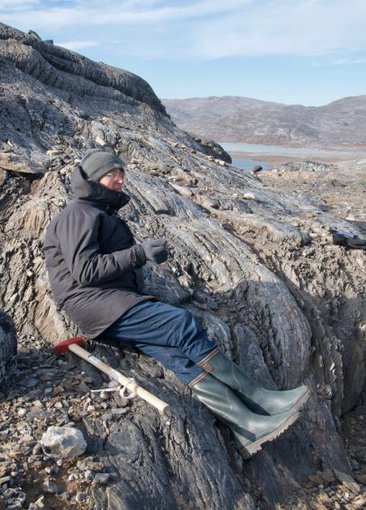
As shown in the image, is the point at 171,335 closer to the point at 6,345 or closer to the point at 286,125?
the point at 6,345

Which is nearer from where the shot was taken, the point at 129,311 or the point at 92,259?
the point at 92,259

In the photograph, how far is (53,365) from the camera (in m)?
5.58

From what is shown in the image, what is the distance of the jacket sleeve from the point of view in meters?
5.25

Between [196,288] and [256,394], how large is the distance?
2.46 metres

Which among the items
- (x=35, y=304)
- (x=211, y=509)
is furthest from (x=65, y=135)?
(x=211, y=509)

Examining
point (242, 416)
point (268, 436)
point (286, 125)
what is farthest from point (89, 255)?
point (286, 125)

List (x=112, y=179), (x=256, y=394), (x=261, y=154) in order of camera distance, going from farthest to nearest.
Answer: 1. (x=261, y=154)
2. (x=112, y=179)
3. (x=256, y=394)

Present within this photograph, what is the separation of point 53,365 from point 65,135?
6505 millimetres

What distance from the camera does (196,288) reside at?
784cm

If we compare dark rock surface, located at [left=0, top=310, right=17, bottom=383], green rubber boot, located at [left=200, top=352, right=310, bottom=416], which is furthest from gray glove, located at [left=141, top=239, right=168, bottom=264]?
dark rock surface, located at [left=0, top=310, right=17, bottom=383]

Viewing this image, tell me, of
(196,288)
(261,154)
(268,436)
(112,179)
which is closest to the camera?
(268,436)

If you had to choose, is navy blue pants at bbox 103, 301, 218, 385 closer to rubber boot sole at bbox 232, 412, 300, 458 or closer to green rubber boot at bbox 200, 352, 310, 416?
green rubber boot at bbox 200, 352, 310, 416

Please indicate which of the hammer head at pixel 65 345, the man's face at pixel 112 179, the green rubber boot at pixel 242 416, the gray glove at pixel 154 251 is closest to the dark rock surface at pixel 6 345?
the hammer head at pixel 65 345

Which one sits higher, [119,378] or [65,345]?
[65,345]
